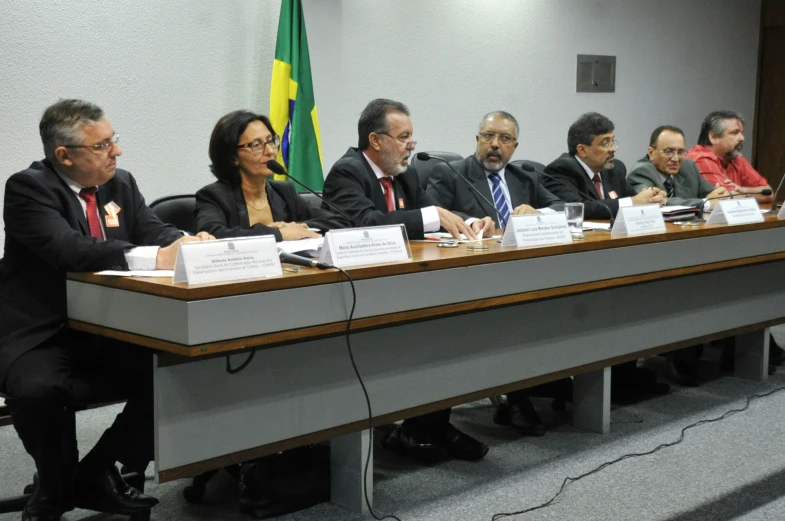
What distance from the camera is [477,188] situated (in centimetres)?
365

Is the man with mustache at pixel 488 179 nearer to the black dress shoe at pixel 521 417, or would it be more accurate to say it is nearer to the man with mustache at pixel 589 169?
the man with mustache at pixel 589 169

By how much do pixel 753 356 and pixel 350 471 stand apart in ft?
7.11

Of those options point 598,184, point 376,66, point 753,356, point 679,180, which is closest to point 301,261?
point 598,184

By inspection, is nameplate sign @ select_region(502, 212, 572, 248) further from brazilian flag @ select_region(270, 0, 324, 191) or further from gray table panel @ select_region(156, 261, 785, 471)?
brazilian flag @ select_region(270, 0, 324, 191)

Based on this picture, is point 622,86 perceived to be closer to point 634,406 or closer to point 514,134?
point 514,134

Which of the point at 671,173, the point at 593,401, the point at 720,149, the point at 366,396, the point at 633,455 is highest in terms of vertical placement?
the point at 720,149

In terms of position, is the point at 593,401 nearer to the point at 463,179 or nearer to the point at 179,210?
the point at 463,179

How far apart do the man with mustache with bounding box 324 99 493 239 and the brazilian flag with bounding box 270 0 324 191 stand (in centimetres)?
85

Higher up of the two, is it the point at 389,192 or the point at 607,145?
the point at 607,145

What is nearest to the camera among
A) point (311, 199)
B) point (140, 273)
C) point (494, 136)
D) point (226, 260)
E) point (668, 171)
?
point (226, 260)

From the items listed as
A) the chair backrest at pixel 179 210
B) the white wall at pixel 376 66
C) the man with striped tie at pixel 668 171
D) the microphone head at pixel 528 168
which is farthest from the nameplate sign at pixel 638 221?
the white wall at pixel 376 66

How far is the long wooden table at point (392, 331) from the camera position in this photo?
1.94 m

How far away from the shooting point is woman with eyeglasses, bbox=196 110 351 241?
110 inches

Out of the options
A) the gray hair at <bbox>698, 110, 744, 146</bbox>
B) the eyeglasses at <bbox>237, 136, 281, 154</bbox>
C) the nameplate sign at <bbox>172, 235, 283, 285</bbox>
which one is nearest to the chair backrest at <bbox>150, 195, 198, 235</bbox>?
the eyeglasses at <bbox>237, 136, 281, 154</bbox>
